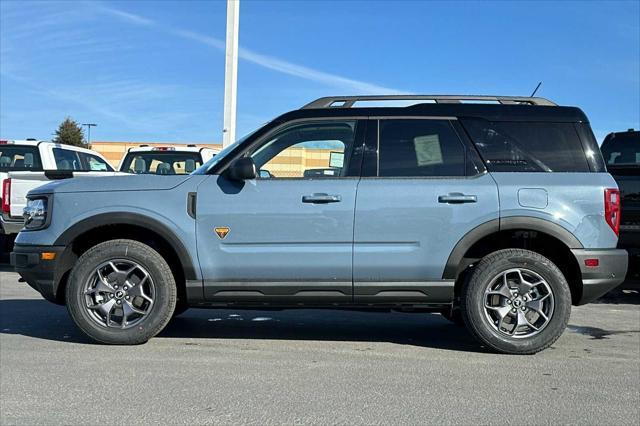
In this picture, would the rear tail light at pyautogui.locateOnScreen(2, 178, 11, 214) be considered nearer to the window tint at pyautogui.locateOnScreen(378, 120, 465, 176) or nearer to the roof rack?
the roof rack

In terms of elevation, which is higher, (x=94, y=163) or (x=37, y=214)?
(x=94, y=163)

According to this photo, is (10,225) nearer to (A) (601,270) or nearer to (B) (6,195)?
(B) (6,195)

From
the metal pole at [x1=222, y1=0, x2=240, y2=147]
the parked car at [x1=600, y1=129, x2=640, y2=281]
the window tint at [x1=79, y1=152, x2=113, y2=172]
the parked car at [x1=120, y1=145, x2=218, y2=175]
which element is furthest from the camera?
the metal pole at [x1=222, y1=0, x2=240, y2=147]

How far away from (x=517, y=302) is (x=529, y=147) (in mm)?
1302

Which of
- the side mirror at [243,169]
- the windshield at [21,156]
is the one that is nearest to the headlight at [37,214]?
the side mirror at [243,169]

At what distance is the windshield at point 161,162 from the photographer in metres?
10.7

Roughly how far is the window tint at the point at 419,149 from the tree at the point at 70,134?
183 feet

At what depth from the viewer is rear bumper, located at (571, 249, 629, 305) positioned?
15.6ft

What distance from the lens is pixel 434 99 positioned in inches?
204

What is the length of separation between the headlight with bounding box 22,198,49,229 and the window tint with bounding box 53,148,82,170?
222 inches

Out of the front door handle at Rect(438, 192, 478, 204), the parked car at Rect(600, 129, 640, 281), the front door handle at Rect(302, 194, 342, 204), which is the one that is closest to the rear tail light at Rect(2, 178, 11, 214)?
the front door handle at Rect(302, 194, 342, 204)

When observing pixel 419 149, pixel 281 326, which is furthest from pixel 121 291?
pixel 419 149

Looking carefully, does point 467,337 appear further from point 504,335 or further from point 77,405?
→ point 77,405

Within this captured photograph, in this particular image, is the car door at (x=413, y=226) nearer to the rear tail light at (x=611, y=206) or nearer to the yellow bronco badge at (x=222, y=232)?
the rear tail light at (x=611, y=206)
